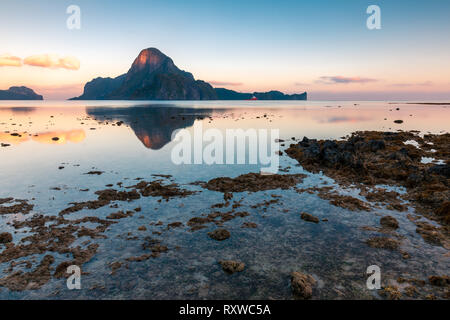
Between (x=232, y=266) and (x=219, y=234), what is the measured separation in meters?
2.77

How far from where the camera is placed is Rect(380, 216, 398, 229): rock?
47.0ft

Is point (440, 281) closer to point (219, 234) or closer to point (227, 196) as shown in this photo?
point (219, 234)

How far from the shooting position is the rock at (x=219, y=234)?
13.1 meters

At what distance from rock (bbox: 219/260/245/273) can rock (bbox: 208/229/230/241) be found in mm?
2216

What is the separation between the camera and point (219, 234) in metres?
13.3

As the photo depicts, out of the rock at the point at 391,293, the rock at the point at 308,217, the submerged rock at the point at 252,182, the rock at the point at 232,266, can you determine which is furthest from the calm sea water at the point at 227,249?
the submerged rock at the point at 252,182

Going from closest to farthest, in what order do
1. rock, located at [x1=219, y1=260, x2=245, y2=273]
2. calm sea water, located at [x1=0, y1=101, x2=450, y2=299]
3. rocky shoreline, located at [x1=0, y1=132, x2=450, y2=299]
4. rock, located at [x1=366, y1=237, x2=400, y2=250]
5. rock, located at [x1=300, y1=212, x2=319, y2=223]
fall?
calm sea water, located at [x1=0, y1=101, x2=450, y2=299] < rocky shoreline, located at [x1=0, y1=132, x2=450, y2=299] < rock, located at [x1=219, y1=260, x2=245, y2=273] < rock, located at [x1=366, y1=237, x2=400, y2=250] < rock, located at [x1=300, y1=212, x2=319, y2=223]

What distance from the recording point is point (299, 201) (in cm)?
1805

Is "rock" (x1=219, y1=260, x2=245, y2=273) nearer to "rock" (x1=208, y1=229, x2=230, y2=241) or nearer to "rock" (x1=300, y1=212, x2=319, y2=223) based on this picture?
"rock" (x1=208, y1=229, x2=230, y2=241)

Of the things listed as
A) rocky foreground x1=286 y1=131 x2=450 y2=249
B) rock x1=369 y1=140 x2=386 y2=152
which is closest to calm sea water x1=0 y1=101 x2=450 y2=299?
rocky foreground x1=286 y1=131 x2=450 y2=249

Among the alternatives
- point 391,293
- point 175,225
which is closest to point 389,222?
point 391,293

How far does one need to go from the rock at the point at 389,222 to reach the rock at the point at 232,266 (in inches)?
375

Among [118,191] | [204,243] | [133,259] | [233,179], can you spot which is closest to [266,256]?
[204,243]

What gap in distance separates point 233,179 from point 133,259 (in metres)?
12.4
